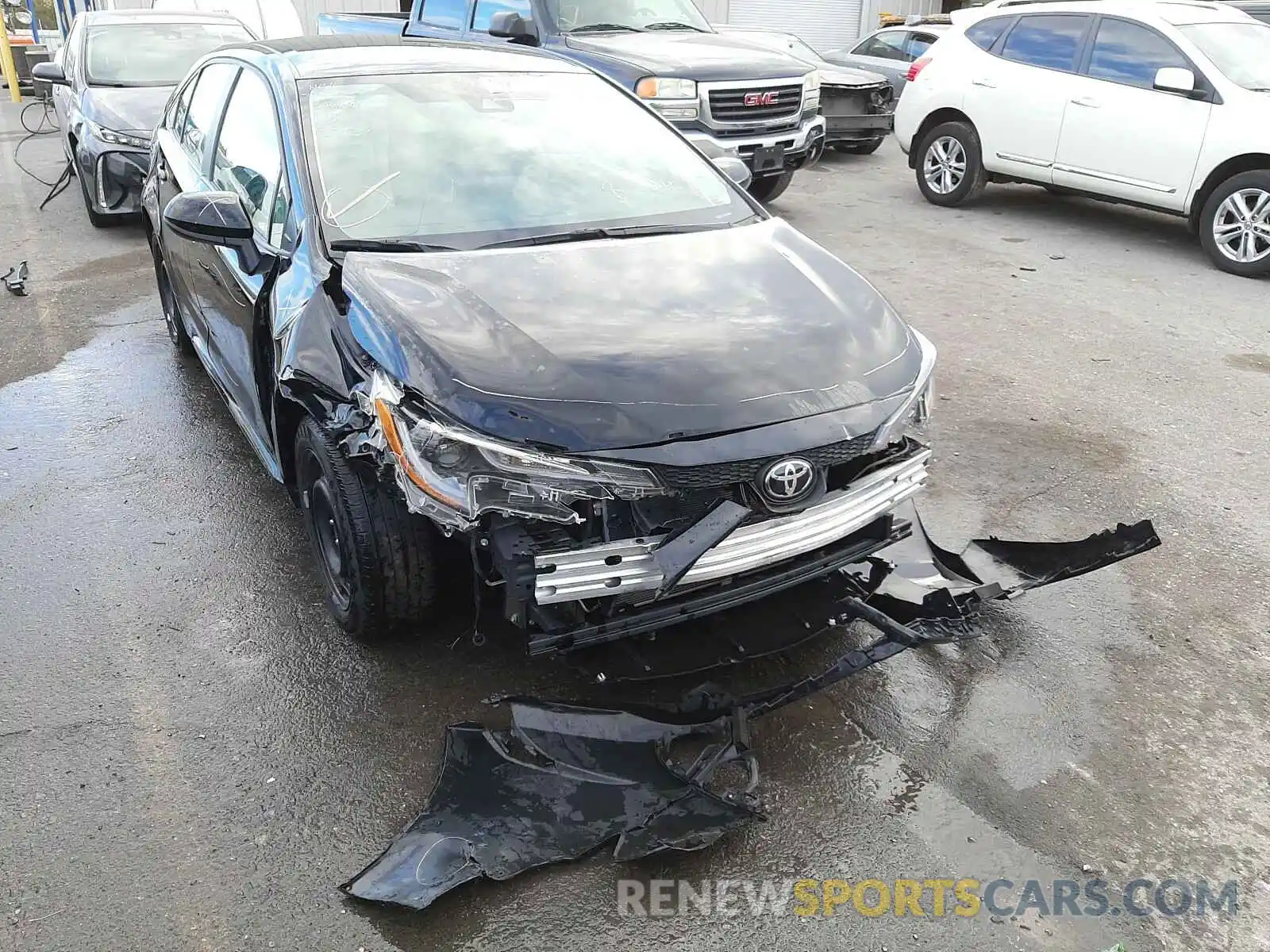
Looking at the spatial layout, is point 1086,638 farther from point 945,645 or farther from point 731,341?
point 731,341

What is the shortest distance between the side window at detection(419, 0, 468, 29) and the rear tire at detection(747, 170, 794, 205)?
314 centimetres

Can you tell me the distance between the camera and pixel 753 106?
26.8ft

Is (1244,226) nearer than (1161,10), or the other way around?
(1244,226)

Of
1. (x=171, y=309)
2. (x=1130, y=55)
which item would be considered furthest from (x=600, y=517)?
(x=1130, y=55)

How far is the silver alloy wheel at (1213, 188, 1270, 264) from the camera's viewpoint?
7379mm

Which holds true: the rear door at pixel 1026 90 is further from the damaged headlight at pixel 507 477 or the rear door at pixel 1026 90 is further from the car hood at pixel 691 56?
the damaged headlight at pixel 507 477

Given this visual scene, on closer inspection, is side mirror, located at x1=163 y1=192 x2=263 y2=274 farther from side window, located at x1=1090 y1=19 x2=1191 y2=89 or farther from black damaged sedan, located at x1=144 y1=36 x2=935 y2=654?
side window, located at x1=1090 y1=19 x2=1191 y2=89

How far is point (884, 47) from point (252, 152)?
11387 millimetres

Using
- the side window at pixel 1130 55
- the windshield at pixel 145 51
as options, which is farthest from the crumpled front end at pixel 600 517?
the windshield at pixel 145 51

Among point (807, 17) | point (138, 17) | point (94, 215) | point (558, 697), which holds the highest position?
point (138, 17)

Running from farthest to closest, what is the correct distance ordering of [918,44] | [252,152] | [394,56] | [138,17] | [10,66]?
[10,66]
[918,44]
[138,17]
[394,56]
[252,152]

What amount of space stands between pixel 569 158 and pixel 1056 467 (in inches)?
103

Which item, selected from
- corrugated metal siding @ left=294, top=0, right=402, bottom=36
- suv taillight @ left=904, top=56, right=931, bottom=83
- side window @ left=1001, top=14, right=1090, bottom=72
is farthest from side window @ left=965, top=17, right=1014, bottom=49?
corrugated metal siding @ left=294, top=0, right=402, bottom=36

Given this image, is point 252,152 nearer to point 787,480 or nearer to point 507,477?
point 507,477
